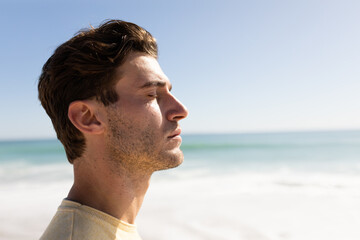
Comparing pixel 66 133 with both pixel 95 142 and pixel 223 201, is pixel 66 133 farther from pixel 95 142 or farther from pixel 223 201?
pixel 223 201

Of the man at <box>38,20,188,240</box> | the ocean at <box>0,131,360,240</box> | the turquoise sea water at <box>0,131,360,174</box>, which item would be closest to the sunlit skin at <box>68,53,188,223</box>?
the man at <box>38,20,188,240</box>

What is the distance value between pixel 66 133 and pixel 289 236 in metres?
5.36

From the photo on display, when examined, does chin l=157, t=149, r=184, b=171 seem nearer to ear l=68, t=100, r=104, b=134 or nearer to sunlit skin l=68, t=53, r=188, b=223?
sunlit skin l=68, t=53, r=188, b=223

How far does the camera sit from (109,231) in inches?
62.1

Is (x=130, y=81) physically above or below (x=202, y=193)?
above

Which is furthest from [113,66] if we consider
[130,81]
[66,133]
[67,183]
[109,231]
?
[67,183]

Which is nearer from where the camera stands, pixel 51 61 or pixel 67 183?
pixel 51 61

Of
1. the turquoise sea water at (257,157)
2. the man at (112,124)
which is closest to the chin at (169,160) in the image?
the man at (112,124)

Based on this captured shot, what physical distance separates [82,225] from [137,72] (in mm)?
830

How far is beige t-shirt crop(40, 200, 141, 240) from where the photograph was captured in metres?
1.45

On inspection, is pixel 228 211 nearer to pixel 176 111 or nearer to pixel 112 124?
pixel 176 111

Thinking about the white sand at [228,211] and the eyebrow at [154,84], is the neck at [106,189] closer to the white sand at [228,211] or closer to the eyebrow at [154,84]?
the eyebrow at [154,84]

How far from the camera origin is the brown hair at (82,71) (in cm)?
175

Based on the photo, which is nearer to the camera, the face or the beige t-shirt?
the beige t-shirt
